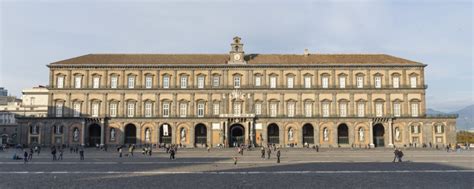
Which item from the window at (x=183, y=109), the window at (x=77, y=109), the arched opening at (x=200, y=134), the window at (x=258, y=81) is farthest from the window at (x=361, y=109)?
the window at (x=77, y=109)

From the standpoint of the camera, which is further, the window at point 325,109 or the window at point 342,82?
the window at point 342,82

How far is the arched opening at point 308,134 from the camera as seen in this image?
61.1 metres

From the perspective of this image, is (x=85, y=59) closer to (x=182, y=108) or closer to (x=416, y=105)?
(x=182, y=108)

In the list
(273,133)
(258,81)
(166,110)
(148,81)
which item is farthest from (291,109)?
(148,81)

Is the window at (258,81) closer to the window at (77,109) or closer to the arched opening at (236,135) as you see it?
the arched opening at (236,135)

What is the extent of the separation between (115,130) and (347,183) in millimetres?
48157

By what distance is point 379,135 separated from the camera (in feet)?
202

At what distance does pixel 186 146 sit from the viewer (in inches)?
2352

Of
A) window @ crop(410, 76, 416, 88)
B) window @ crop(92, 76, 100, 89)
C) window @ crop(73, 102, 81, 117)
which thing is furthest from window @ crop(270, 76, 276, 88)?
window @ crop(73, 102, 81, 117)

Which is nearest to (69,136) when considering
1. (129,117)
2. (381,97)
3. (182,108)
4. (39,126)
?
(39,126)

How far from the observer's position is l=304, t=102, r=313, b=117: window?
6025cm

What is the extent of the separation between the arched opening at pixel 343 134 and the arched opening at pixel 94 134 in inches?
1377

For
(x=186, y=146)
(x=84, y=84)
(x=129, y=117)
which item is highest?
(x=84, y=84)

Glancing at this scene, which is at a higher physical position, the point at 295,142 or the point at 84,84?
the point at 84,84
